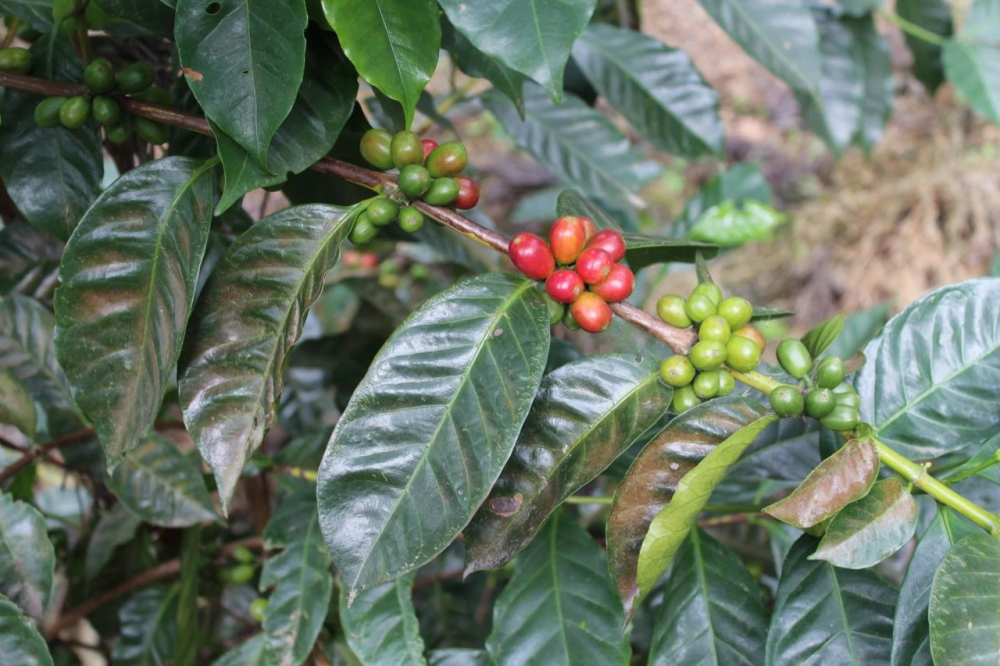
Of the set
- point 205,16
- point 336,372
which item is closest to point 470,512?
point 205,16

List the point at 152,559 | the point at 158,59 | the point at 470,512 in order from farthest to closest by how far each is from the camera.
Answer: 1. the point at 152,559
2. the point at 158,59
3. the point at 470,512

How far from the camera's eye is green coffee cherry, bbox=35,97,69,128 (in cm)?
78

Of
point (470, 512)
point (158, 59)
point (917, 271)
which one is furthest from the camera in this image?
point (917, 271)

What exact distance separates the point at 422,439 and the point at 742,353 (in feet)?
0.98

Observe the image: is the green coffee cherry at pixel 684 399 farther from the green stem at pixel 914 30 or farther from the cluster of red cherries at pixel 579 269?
the green stem at pixel 914 30

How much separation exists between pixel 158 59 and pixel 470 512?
798mm

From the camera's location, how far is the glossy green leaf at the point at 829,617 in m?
0.74

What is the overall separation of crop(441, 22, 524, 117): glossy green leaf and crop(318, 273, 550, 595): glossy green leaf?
1.29 ft

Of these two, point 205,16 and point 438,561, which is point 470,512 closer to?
point 205,16

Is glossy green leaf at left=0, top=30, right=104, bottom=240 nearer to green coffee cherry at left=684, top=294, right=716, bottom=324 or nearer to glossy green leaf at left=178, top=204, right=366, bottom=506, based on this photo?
glossy green leaf at left=178, top=204, right=366, bottom=506

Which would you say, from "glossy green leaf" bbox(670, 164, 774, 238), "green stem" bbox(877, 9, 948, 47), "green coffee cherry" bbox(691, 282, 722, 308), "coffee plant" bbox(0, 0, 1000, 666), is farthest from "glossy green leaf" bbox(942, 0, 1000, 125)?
"green coffee cherry" bbox(691, 282, 722, 308)

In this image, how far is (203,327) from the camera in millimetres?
707

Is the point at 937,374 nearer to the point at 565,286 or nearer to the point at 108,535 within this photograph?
the point at 565,286

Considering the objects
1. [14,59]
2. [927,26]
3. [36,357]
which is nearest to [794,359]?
[14,59]
